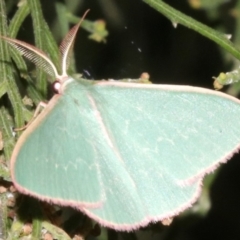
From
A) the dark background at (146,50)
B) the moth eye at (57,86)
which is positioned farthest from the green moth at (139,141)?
the dark background at (146,50)

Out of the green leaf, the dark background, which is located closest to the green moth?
the green leaf

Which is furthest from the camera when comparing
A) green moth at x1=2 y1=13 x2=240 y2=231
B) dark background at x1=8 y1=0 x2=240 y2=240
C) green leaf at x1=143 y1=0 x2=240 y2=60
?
dark background at x1=8 y1=0 x2=240 y2=240

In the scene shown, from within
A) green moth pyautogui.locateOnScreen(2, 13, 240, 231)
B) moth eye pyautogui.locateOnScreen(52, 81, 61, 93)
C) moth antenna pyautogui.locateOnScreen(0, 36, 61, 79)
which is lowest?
green moth pyautogui.locateOnScreen(2, 13, 240, 231)

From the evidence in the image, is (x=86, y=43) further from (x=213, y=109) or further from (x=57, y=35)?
(x=213, y=109)

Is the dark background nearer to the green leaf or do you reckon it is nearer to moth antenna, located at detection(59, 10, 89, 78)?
the green leaf

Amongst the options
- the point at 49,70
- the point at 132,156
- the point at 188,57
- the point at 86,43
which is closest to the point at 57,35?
the point at 86,43

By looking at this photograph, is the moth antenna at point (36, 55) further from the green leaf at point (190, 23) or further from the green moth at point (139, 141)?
the green leaf at point (190, 23)

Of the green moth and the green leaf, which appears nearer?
the green moth

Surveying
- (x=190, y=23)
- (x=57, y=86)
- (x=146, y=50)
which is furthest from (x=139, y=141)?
(x=146, y=50)
